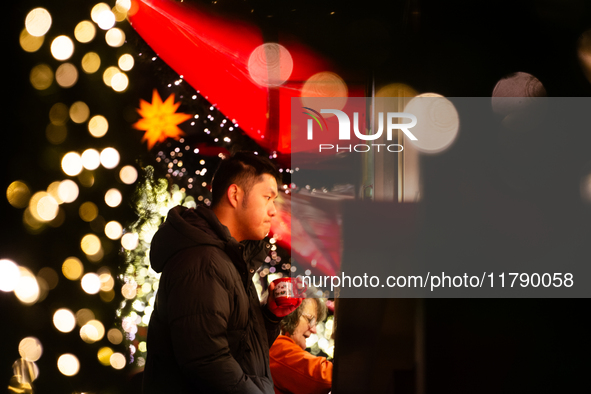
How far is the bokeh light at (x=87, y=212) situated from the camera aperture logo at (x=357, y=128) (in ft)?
4.35

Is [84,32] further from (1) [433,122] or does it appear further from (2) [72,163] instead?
(1) [433,122]

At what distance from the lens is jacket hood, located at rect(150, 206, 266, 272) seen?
→ 4.74 ft

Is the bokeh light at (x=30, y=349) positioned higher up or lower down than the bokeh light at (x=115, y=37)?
lower down

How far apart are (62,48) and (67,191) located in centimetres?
83

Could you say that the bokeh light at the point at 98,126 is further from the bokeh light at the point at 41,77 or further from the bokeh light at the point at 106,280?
the bokeh light at the point at 106,280

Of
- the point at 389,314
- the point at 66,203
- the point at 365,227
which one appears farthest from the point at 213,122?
the point at 389,314

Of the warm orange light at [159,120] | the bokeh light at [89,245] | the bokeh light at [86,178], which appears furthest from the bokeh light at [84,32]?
the bokeh light at [89,245]

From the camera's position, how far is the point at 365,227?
1.50 metres

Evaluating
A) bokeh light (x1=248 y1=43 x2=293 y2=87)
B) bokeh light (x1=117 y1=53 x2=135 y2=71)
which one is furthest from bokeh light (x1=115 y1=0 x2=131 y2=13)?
bokeh light (x1=248 y1=43 x2=293 y2=87)

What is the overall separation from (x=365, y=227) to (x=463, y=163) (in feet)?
1.51

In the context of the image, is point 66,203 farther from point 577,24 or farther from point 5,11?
point 577,24

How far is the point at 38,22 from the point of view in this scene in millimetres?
2428

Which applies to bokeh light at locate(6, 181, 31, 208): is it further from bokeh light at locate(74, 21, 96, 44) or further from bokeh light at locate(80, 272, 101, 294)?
bokeh light at locate(74, 21, 96, 44)

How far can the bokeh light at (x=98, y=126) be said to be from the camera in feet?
8.26
